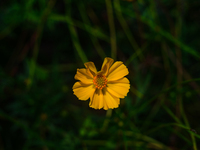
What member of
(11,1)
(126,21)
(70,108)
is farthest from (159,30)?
(11,1)

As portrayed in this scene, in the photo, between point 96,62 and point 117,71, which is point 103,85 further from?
point 96,62

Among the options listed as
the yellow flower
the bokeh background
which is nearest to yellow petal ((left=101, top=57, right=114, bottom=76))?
the yellow flower

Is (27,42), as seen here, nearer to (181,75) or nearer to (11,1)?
(11,1)

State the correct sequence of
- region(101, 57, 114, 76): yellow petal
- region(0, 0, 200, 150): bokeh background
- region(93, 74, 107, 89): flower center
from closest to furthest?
region(101, 57, 114, 76): yellow petal
region(93, 74, 107, 89): flower center
region(0, 0, 200, 150): bokeh background

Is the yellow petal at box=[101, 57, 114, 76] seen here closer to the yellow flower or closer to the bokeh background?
the yellow flower

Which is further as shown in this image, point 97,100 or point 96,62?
point 96,62

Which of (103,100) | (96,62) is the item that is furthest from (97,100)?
(96,62)
